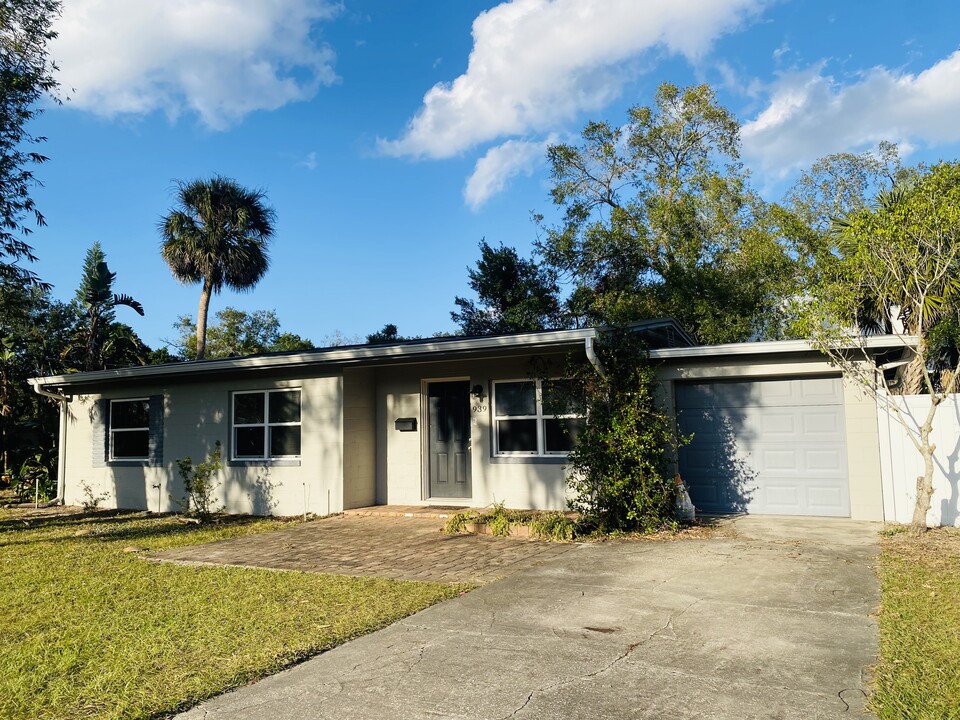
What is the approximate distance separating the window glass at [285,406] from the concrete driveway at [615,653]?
6.71 meters

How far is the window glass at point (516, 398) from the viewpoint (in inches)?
438

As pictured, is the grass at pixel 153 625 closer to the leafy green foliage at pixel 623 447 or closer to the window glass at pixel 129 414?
the leafy green foliage at pixel 623 447

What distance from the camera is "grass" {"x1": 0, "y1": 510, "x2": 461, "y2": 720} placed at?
152 inches

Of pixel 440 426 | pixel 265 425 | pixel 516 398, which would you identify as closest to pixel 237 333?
pixel 265 425

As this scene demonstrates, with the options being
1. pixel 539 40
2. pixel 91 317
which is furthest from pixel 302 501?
pixel 91 317

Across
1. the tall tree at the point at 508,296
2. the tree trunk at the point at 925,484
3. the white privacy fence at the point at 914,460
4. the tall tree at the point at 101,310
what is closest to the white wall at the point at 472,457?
the white privacy fence at the point at 914,460

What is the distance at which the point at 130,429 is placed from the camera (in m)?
14.0

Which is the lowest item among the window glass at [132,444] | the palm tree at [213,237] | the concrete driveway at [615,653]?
the concrete driveway at [615,653]

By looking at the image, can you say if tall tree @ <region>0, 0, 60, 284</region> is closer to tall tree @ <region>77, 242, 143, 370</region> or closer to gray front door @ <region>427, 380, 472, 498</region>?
gray front door @ <region>427, 380, 472, 498</region>

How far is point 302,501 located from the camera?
11.9m

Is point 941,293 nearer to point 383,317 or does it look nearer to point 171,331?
point 383,317

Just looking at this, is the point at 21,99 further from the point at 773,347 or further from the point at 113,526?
the point at 773,347

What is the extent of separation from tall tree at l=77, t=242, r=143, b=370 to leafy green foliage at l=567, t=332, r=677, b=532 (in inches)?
727

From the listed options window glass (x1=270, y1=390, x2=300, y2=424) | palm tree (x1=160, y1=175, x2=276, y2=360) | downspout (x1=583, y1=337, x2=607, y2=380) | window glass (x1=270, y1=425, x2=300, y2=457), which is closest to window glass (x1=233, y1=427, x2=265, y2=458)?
window glass (x1=270, y1=425, x2=300, y2=457)
